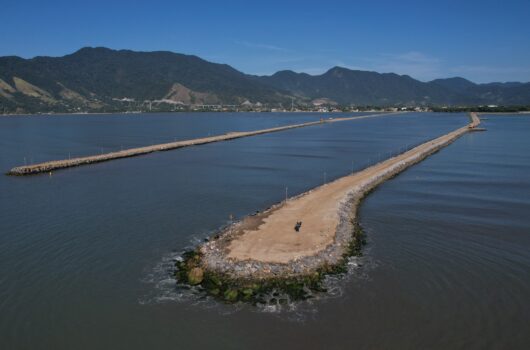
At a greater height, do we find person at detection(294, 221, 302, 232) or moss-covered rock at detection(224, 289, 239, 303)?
person at detection(294, 221, 302, 232)

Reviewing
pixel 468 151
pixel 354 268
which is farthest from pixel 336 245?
pixel 468 151

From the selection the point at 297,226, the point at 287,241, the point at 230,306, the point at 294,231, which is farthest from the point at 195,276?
the point at 297,226

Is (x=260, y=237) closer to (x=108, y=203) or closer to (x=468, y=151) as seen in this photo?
(x=108, y=203)

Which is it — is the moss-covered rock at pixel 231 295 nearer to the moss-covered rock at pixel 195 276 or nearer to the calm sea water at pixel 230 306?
the calm sea water at pixel 230 306

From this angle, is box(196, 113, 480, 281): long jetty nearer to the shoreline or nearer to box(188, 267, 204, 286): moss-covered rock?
the shoreline

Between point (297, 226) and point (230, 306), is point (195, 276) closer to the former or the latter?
point (230, 306)

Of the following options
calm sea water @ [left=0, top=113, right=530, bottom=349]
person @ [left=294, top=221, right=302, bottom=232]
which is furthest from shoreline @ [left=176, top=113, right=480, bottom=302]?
calm sea water @ [left=0, top=113, right=530, bottom=349]

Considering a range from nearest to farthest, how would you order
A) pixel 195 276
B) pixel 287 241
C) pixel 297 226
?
pixel 195 276, pixel 287 241, pixel 297 226
